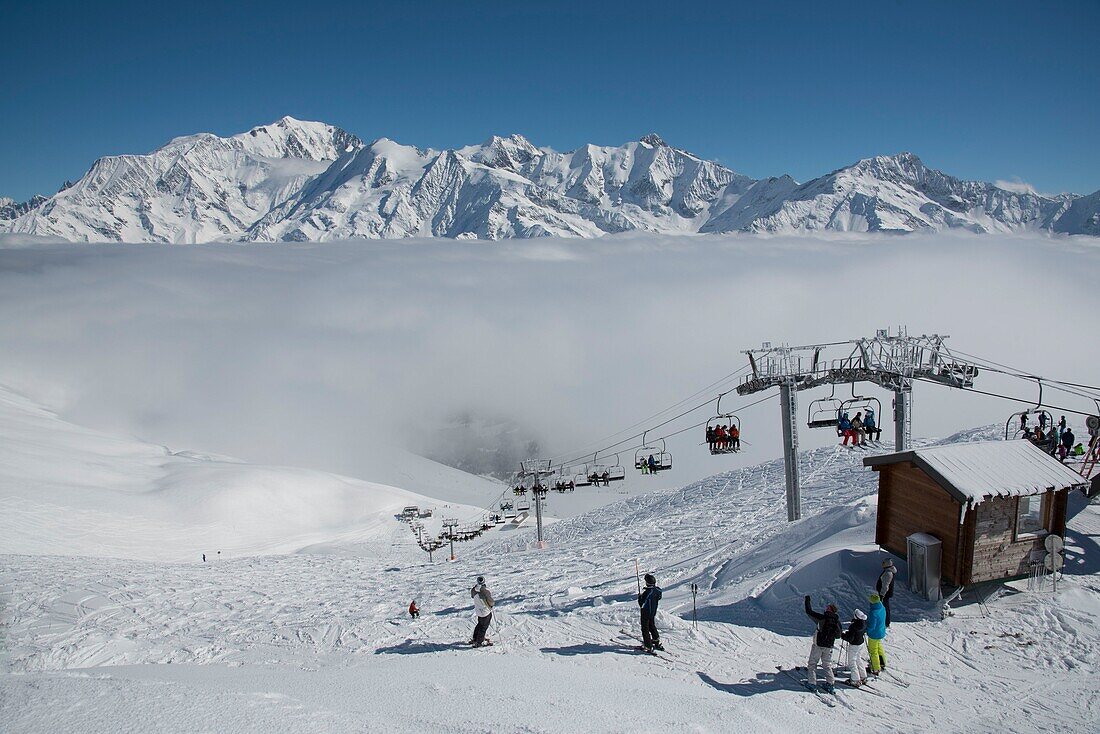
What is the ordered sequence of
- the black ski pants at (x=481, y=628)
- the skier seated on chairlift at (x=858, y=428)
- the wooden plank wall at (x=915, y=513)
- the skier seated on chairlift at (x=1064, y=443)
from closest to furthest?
the black ski pants at (x=481, y=628) → the wooden plank wall at (x=915, y=513) → the skier seated on chairlift at (x=1064, y=443) → the skier seated on chairlift at (x=858, y=428)

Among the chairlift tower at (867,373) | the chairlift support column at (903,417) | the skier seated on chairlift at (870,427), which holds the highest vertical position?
the chairlift tower at (867,373)

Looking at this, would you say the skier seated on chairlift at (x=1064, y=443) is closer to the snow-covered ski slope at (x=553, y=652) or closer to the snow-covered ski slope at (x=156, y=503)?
the snow-covered ski slope at (x=553, y=652)

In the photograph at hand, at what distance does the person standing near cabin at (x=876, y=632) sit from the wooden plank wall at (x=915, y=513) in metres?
3.72

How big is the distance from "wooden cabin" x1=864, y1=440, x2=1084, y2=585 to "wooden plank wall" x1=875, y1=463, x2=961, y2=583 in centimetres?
2

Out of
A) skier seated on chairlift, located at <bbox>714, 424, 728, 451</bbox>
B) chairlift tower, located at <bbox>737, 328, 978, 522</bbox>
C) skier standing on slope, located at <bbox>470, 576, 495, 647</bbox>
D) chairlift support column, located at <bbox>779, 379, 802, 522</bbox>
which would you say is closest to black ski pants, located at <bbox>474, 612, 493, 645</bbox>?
skier standing on slope, located at <bbox>470, 576, 495, 647</bbox>

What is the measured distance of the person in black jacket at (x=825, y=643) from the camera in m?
8.84

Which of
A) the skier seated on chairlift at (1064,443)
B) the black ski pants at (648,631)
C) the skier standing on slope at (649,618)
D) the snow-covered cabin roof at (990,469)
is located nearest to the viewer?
the skier standing on slope at (649,618)

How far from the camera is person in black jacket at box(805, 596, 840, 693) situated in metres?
8.84

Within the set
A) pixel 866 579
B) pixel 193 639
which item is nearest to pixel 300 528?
pixel 193 639

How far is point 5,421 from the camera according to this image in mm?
66125

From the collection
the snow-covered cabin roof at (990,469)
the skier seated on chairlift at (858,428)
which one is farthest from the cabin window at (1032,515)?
the skier seated on chairlift at (858,428)

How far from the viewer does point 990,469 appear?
41.3 feet

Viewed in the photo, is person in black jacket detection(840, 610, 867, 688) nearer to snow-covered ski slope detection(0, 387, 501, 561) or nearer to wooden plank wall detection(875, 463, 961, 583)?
wooden plank wall detection(875, 463, 961, 583)

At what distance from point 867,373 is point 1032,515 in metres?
10.3
